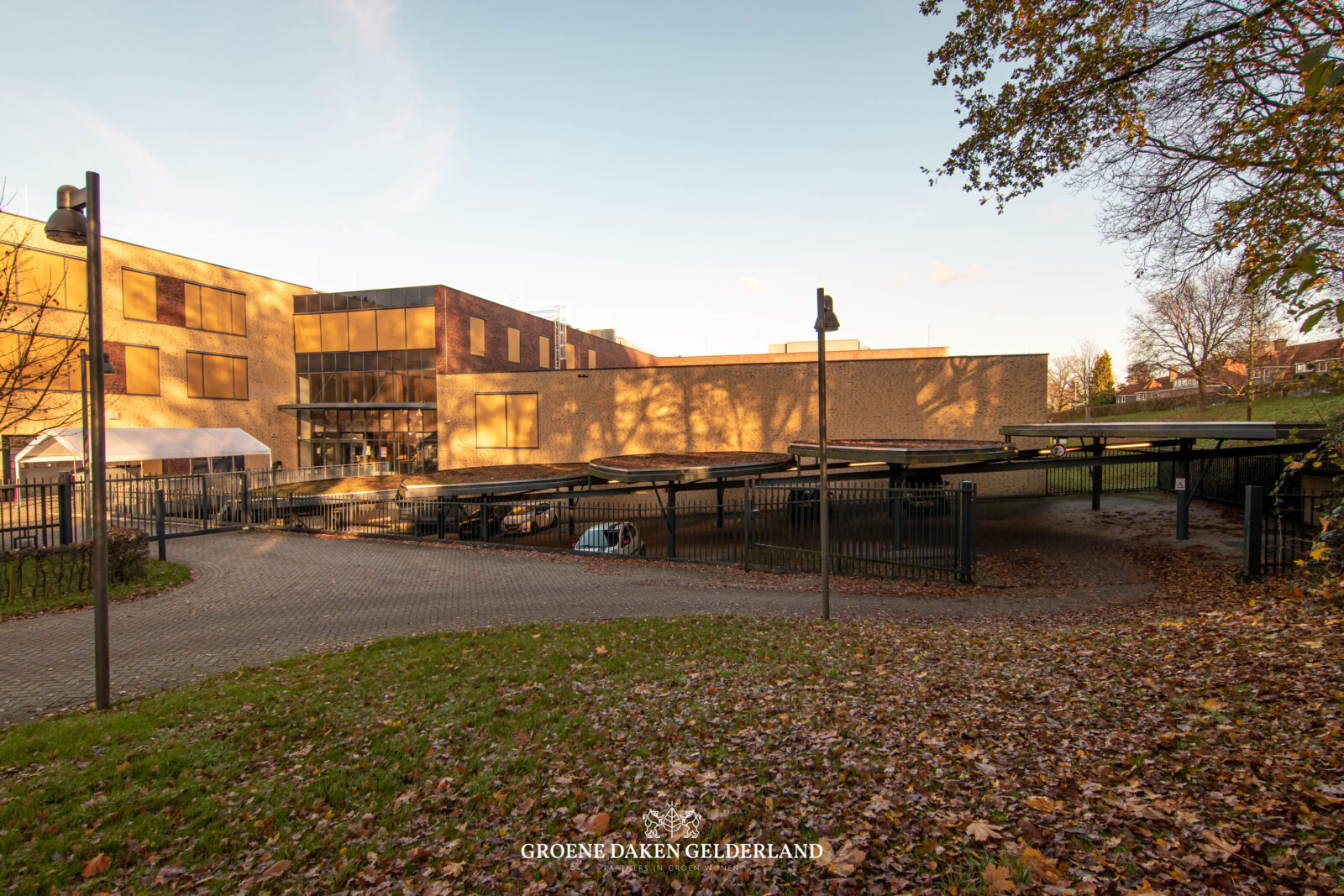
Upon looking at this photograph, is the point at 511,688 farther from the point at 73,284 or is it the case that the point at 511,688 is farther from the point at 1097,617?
the point at 73,284

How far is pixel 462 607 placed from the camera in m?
9.91

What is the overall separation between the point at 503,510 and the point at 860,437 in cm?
1518

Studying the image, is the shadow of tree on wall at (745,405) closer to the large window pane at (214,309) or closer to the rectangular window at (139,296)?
the large window pane at (214,309)

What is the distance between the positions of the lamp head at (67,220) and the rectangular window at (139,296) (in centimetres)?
3230

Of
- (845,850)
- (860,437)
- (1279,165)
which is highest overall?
(1279,165)

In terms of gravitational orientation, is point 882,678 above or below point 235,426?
below

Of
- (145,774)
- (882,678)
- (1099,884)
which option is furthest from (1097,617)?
(145,774)

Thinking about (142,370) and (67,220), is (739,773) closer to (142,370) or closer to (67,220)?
(67,220)

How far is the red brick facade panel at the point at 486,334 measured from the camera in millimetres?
34094

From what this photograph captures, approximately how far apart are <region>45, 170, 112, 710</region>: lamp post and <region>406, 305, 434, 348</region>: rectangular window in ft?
99.6

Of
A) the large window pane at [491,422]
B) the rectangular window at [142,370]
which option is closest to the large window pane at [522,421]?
the large window pane at [491,422]

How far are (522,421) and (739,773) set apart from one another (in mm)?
25873

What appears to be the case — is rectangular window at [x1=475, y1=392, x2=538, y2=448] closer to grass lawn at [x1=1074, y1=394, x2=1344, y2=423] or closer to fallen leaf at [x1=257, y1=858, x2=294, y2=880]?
fallen leaf at [x1=257, y1=858, x2=294, y2=880]

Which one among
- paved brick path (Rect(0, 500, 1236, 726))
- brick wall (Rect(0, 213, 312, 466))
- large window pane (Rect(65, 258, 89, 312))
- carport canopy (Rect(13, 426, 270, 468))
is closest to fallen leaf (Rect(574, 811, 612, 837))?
paved brick path (Rect(0, 500, 1236, 726))
